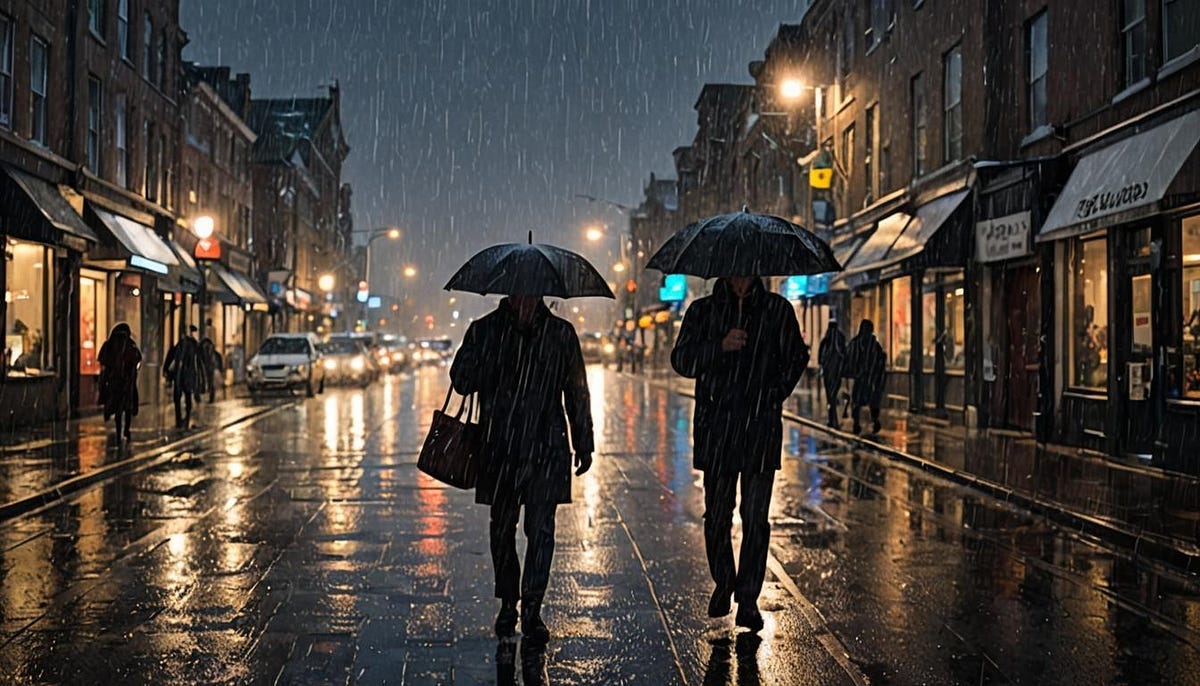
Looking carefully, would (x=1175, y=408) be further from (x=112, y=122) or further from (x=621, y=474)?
(x=112, y=122)

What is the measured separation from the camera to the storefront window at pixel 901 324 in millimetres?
28672

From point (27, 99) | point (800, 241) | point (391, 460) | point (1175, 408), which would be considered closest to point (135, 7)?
point (27, 99)

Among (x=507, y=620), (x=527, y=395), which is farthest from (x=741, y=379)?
(x=507, y=620)

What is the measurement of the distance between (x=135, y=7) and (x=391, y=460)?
19.2 metres

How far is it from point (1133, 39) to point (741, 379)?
12.6 m

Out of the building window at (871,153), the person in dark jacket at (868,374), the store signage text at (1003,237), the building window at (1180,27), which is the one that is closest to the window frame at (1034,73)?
the store signage text at (1003,237)

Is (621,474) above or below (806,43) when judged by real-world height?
below

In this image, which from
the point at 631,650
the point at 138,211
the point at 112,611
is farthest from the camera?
the point at 138,211

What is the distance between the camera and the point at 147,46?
33188mm

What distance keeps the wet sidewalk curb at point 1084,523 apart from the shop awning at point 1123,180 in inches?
151

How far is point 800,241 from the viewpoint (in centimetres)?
716

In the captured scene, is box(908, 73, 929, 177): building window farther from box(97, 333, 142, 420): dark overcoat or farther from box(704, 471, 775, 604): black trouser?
box(704, 471, 775, 604): black trouser

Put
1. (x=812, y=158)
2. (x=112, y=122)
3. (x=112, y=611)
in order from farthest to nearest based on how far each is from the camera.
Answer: (x=812, y=158) < (x=112, y=122) < (x=112, y=611)

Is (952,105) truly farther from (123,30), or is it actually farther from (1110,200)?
(123,30)
